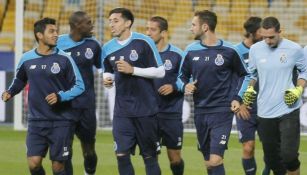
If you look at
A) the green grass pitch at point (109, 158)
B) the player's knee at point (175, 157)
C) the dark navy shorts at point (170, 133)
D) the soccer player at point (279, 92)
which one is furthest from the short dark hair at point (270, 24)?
the green grass pitch at point (109, 158)

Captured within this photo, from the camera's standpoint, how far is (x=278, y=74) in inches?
399

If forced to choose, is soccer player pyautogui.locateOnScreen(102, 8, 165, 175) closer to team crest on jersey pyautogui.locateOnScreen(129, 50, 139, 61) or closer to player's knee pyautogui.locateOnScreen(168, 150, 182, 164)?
team crest on jersey pyautogui.locateOnScreen(129, 50, 139, 61)

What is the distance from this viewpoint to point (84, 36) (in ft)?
38.9

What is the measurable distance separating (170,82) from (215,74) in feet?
4.88

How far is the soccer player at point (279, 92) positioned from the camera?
1007cm

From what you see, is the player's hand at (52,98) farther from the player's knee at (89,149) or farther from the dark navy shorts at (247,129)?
the dark navy shorts at (247,129)

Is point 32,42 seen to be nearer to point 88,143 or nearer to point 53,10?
point 53,10

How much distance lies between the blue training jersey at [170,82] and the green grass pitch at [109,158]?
4.67 ft

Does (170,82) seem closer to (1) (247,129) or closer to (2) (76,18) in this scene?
(1) (247,129)

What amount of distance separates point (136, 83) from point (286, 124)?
1.69m

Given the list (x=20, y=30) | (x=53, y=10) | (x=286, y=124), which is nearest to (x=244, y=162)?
(x=286, y=124)

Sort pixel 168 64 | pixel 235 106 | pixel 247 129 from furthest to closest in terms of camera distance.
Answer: pixel 247 129 → pixel 168 64 → pixel 235 106

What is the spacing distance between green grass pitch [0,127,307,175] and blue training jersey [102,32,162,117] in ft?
9.24

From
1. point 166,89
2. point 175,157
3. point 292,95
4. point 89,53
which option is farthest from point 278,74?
point 89,53
